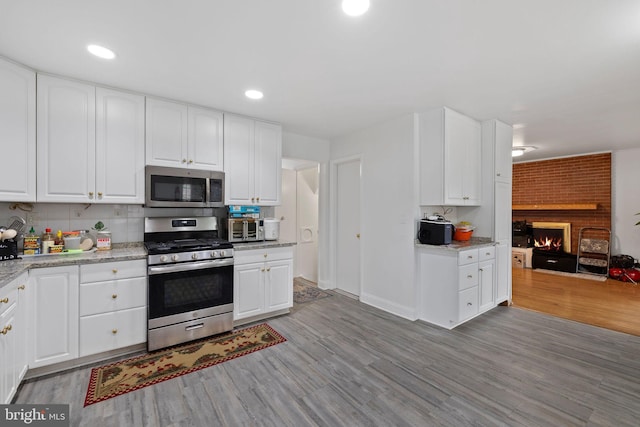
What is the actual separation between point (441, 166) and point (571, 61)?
1380mm

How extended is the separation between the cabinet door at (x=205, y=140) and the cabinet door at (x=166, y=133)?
70 mm

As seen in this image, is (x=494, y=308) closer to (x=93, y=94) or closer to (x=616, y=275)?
(x=616, y=275)

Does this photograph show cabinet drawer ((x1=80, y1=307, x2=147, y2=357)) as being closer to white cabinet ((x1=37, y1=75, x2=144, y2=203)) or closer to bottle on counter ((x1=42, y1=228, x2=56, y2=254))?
bottle on counter ((x1=42, y1=228, x2=56, y2=254))

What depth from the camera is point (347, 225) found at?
452 cm

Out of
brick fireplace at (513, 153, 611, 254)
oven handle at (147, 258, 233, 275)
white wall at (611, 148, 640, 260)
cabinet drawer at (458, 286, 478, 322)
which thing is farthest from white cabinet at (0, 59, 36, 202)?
white wall at (611, 148, 640, 260)

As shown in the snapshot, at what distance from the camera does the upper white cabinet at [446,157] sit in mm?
3324

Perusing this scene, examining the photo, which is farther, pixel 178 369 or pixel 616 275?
pixel 616 275

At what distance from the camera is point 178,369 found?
2.38 m

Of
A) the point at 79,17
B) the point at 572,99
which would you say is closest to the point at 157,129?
the point at 79,17

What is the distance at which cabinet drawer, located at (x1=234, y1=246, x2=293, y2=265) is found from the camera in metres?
3.16

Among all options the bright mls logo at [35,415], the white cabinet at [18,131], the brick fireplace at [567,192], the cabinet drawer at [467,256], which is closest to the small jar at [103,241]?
the white cabinet at [18,131]

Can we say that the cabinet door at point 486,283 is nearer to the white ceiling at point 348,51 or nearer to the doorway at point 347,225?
→ the doorway at point 347,225

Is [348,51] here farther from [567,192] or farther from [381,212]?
[567,192]

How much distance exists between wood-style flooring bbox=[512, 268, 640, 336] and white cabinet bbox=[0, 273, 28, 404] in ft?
17.1
